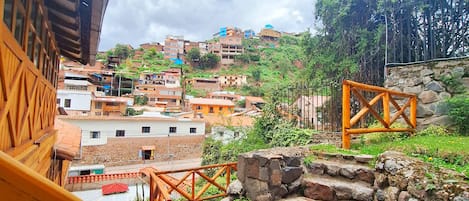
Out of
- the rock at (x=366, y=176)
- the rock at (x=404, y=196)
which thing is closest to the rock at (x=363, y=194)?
the rock at (x=366, y=176)

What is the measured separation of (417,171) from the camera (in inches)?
120

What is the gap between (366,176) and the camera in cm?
371

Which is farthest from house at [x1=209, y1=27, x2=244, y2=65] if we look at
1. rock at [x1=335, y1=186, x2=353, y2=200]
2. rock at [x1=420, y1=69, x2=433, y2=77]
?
rock at [x1=335, y1=186, x2=353, y2=200]

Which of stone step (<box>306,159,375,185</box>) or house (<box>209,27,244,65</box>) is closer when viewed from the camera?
stone step (<box>306,159,375,185</box>)

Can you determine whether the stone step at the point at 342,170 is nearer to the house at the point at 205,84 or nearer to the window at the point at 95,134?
the window at the point at 95,134

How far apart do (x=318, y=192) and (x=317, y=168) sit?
47cm

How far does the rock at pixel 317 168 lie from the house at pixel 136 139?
56.9 ft

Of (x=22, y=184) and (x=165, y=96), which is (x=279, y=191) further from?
(x=165, y=96)

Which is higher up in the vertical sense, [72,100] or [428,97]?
[72,100]

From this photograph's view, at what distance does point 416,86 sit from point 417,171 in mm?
3907

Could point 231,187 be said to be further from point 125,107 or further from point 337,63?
point 125,107

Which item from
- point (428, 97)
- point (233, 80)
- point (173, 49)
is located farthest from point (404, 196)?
point (173, 49)

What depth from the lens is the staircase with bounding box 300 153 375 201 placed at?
354cm

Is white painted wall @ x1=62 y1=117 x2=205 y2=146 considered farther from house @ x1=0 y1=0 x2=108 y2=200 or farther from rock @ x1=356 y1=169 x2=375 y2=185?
rock @ x1=356 y1=169 x2=375 y2=185
